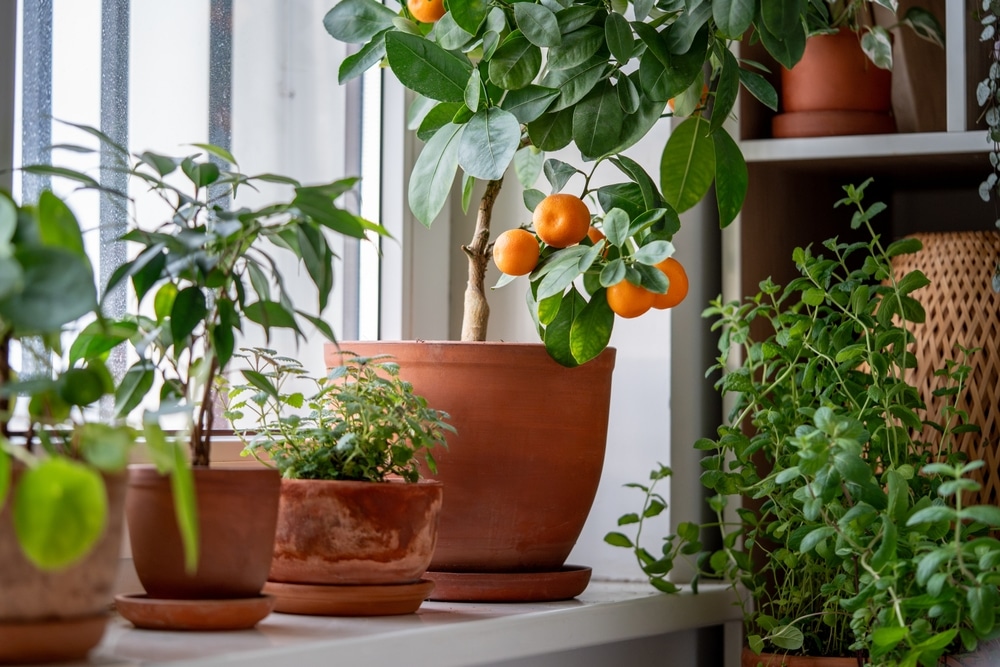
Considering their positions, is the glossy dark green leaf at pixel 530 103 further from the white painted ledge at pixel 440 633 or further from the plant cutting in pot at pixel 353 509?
the white painted ledge at pixel 440 633

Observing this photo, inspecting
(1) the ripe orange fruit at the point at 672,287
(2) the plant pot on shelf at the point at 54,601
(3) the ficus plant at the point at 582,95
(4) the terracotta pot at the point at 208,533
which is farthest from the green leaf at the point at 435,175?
(2) the plant pot on shelf at the point at 54,601

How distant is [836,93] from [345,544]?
31.0 inches

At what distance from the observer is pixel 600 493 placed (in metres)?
1.39

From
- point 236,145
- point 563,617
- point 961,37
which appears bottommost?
point 563,617

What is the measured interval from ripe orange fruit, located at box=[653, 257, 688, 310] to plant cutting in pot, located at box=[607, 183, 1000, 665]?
161 millimetres

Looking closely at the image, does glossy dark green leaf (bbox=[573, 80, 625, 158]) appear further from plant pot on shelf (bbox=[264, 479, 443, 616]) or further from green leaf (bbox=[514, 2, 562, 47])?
plant pot on shelf (bbox=[264, 479, 443, 616])

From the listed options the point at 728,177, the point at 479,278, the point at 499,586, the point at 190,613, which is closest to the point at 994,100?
the point at 728,177

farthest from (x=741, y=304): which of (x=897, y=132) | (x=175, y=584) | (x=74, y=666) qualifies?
(x=74, y=666)

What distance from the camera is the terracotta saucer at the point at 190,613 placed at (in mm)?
818

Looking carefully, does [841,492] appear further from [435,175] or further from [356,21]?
[356,21]

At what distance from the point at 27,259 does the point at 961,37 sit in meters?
1.02

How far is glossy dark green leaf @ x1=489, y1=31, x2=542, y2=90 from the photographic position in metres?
1.02

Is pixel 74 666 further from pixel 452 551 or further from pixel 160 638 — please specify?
pixel 452 551

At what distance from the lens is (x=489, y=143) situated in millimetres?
991
